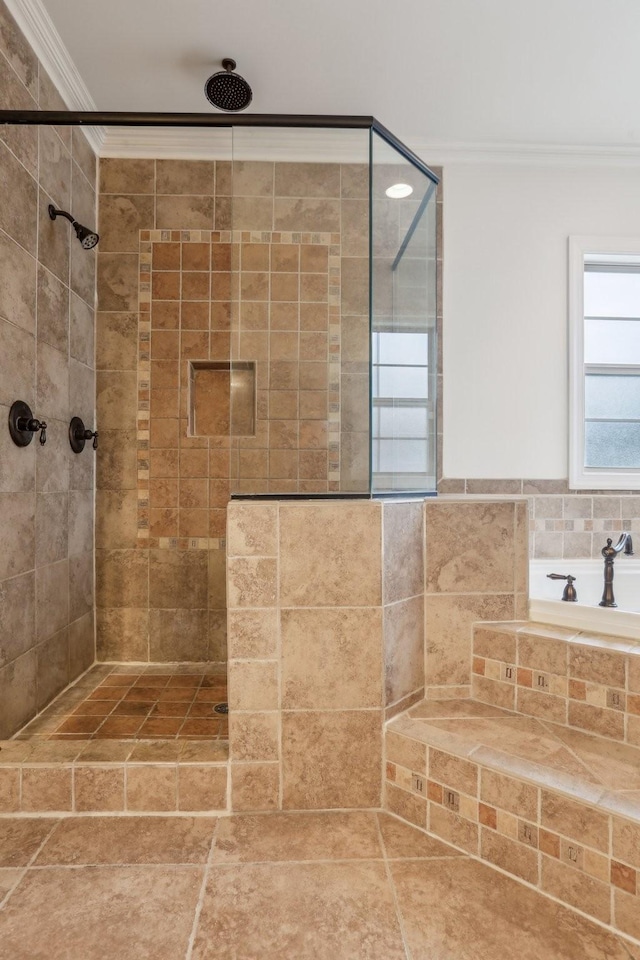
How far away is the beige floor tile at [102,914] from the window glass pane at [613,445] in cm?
256

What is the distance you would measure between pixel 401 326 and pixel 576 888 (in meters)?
1.56

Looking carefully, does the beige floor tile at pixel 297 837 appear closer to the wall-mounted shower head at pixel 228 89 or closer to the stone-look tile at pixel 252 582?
the stone-look tile at pixel 252 582

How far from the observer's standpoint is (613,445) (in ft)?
9.20

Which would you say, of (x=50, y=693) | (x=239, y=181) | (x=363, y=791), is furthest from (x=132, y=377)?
(x=363, y=791)

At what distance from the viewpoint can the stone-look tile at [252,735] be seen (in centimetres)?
153

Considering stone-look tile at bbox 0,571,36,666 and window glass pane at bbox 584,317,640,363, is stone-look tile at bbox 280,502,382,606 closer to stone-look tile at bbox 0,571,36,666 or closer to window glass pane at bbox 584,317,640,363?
stone-look tile at bbox 0,571,36,666

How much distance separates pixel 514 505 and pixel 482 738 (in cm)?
72

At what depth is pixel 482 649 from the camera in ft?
5.76

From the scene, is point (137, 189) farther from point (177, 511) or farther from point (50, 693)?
point (50, 693)

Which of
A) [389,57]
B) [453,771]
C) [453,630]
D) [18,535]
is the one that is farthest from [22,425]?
[389,57]

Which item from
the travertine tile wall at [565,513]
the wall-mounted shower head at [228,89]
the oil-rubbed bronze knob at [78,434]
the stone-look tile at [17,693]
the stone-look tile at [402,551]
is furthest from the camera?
the travertine tile wall at [565,513]

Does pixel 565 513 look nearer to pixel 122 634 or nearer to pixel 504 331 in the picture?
pixel 504 331

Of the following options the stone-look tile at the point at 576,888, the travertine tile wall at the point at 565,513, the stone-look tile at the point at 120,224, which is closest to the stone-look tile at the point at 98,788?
the stone-look tile at the point at 576,888

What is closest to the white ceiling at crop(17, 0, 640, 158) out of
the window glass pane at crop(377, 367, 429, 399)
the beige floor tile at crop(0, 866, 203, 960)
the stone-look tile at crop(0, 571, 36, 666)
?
the window glass pane at crop(377, 367, 429, 399)
